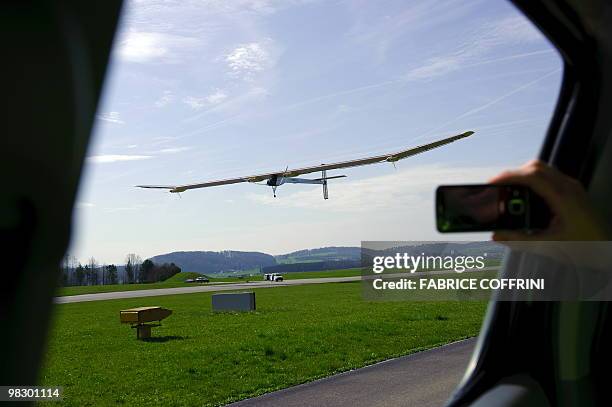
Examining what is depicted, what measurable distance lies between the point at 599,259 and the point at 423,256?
0.67 meters

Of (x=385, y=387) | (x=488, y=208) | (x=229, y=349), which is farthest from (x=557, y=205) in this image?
(x=229, y=349)

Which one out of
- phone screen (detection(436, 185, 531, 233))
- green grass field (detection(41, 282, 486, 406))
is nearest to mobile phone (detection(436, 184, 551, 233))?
phone screen (detection(436, 185, 531, 233))

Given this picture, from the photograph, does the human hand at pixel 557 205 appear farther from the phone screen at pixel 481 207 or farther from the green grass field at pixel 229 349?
the green grass field at pixel 229 349

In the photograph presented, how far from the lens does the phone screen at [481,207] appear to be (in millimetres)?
1261

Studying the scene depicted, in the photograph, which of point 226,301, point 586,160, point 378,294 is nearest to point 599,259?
point 586,160

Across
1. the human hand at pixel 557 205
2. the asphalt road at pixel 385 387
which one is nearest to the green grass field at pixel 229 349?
the asphalt road at pixel 385 387

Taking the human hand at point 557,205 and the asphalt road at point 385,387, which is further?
the asphalt road at point 385,387

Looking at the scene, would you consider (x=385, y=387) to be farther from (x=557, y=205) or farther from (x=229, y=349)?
(x=557, y=205)

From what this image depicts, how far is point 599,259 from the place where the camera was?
5.74ft

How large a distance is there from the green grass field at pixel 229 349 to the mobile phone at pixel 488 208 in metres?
6.11

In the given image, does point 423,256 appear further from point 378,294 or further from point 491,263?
point 378,294

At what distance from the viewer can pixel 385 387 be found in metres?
10.5

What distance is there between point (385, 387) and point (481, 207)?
31.7 ft

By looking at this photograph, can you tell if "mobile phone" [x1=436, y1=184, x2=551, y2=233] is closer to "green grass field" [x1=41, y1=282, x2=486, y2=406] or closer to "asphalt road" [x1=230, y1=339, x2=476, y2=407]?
"green grass field" [x1=41, y1=282, x2=486, y2=406]
